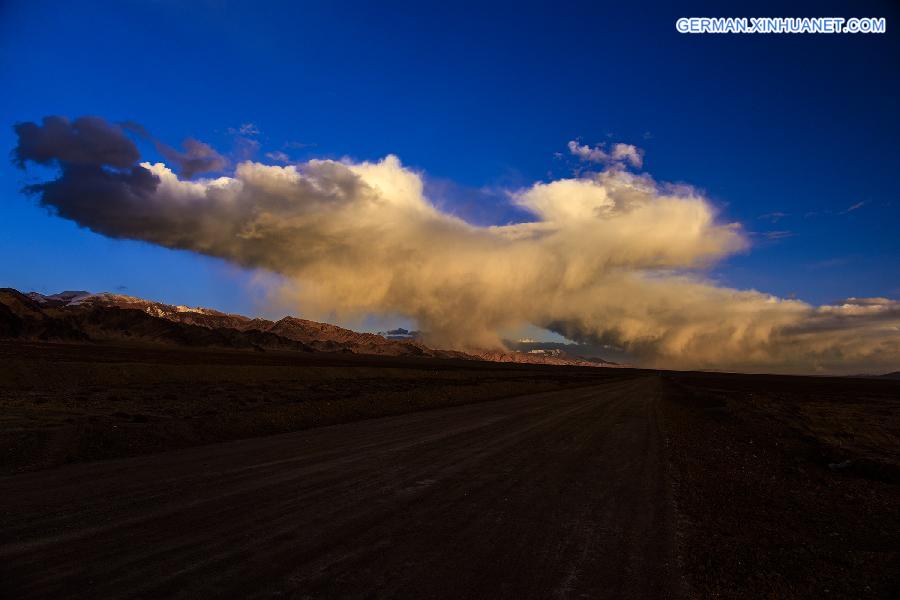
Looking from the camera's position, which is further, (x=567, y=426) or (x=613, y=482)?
(x=567, y=426)

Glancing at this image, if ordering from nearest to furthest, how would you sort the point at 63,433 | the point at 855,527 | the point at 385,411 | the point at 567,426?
the point at 855,527 < the point at 63,433 < the point at 567,426 < the point at 385,411

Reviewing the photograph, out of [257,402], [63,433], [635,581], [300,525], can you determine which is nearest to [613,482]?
[635,581]

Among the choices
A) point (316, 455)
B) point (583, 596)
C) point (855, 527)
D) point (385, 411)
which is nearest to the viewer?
point (583, 596)

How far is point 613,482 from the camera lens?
11.1m

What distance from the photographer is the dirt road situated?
561 cm

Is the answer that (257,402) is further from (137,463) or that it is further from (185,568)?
(185,568)

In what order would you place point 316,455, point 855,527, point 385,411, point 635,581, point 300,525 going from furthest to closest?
point 385,411 < point 316,455 < point 855,527 < point 300,525 < point 635,581

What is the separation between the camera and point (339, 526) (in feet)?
24.4

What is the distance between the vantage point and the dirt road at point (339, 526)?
5605 mm

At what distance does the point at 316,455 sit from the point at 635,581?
358 inches

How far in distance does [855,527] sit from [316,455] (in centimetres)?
1121

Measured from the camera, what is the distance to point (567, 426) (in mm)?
21312

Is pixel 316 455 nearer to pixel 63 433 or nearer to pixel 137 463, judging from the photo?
pixel 137 463

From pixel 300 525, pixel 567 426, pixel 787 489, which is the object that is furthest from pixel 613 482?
pixel 567 426
